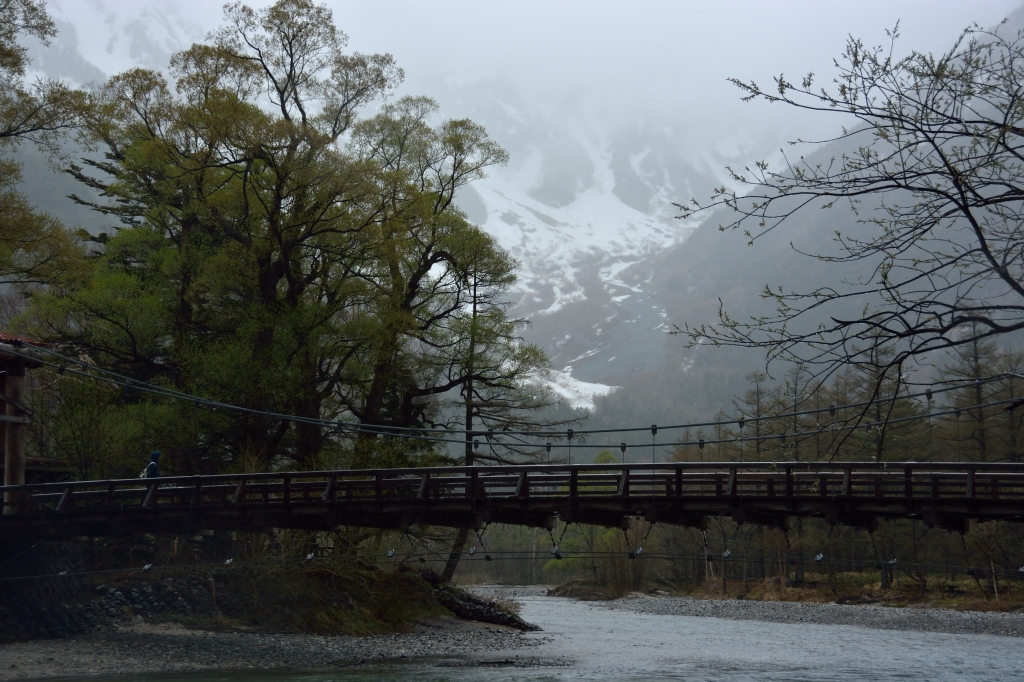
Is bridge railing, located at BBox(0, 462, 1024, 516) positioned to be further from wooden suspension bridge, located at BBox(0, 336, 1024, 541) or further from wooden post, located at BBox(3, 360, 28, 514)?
wooden post, located at BBox(3, 360, 28, 514)

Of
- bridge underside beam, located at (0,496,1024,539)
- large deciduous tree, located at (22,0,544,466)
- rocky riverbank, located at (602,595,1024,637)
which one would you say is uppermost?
large deciduous tree, located at (22,0,544,466)

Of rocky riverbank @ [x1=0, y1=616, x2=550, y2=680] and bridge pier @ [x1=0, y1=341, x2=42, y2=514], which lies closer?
rocky riverbank @ [x1=0, y1=616, x2=550, y2=680]

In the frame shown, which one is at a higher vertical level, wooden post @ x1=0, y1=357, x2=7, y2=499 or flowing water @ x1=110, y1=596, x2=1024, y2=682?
wooden post @ x1=0, y1=357, x2=7, y2=499

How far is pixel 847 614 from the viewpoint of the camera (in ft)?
110

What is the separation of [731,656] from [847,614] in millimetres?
14320

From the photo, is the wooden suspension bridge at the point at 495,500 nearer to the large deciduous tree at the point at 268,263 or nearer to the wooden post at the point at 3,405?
the wooden post at the point at 3,405

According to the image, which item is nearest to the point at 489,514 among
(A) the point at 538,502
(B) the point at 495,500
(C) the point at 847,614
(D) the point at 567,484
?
(B) the point at 495,500

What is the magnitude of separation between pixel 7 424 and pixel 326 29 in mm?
12809

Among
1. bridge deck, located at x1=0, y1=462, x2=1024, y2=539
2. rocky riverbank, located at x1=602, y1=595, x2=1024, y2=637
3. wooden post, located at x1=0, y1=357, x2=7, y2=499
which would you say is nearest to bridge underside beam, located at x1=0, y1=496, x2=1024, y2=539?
bridge deck, located at x1=0, y1=462, x2=1024, y2=539

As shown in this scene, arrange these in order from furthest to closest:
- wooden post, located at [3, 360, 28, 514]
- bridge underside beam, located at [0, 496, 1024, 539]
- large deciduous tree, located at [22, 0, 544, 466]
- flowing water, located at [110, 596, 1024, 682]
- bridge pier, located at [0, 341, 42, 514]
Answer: large deciduous tree, located at [22, 0, 544, 466]
wooden post, located at [3, 360, 28, 514]
bridge pier, located at [0, 341, 42, 514]
flowing water, located at [110, 596, 1024, 682]
bridge underside beam, located at [0, 496, 1024, 539]

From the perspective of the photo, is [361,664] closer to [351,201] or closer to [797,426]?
[351,201]

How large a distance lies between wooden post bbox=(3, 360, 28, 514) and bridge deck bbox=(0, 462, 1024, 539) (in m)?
0.72

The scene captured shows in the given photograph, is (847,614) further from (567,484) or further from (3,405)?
(3,405)

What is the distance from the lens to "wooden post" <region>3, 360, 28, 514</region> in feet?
62.7
